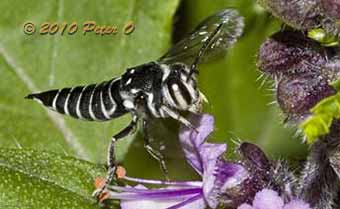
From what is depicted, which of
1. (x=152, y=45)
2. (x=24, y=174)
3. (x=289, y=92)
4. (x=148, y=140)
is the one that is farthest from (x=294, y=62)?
(x=152, y=45)

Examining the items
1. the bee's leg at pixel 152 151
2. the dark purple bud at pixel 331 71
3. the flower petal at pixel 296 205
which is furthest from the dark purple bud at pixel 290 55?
the bee's leg at pixel 152 151

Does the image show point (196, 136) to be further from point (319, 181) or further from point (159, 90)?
point (319, 181)

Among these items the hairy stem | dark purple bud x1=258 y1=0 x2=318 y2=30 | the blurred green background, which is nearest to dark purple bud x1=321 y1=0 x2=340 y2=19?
dark purple bud x1=258 y1=0 x2=318 y2=30

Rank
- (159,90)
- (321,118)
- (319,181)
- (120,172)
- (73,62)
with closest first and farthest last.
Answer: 1. (321,118)
2. (319,181)
3. (159,90)
4. (120,172)
5. (73,62)

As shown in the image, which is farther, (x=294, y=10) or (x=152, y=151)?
(x=152, y=151)

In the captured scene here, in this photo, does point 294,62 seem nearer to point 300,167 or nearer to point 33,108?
point 300,167

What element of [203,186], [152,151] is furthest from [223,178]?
[152,151]
